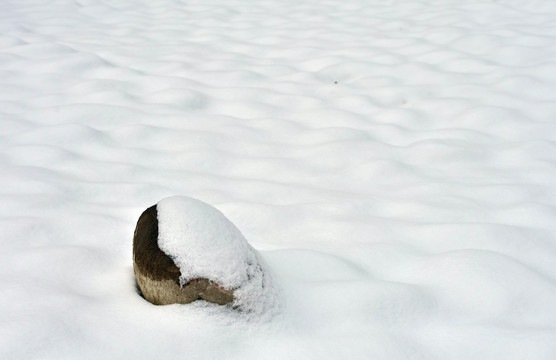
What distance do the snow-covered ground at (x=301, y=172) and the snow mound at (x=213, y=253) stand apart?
81mm

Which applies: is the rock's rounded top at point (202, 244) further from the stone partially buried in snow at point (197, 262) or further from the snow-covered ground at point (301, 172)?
the snow-covered ground at point (301, 172)

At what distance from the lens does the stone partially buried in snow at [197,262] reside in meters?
1.38

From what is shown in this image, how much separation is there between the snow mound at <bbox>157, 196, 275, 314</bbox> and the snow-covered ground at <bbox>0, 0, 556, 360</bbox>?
0.27ft

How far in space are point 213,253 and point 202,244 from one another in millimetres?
42

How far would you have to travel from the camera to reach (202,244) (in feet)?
4.66

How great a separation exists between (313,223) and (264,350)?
0.80 meters

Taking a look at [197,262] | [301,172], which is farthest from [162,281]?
[301,172]

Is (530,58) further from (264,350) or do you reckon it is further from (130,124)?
(264,350)

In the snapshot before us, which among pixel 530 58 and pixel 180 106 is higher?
pixel 530 58

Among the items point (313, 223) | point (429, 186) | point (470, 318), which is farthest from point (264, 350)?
point (429, 186)

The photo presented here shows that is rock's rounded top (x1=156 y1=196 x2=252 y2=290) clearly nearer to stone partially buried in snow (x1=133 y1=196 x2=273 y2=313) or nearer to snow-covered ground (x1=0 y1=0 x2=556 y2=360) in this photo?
stone partially buried in snow (x1=133 y1=196 x2=273 y2=313)

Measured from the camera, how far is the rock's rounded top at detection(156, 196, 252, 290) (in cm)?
139

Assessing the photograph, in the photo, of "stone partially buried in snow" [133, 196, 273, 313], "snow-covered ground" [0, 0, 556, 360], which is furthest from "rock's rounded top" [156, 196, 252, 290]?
"snow-covered ground" [0, 0, 556, 360]

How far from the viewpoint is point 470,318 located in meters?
1.47
